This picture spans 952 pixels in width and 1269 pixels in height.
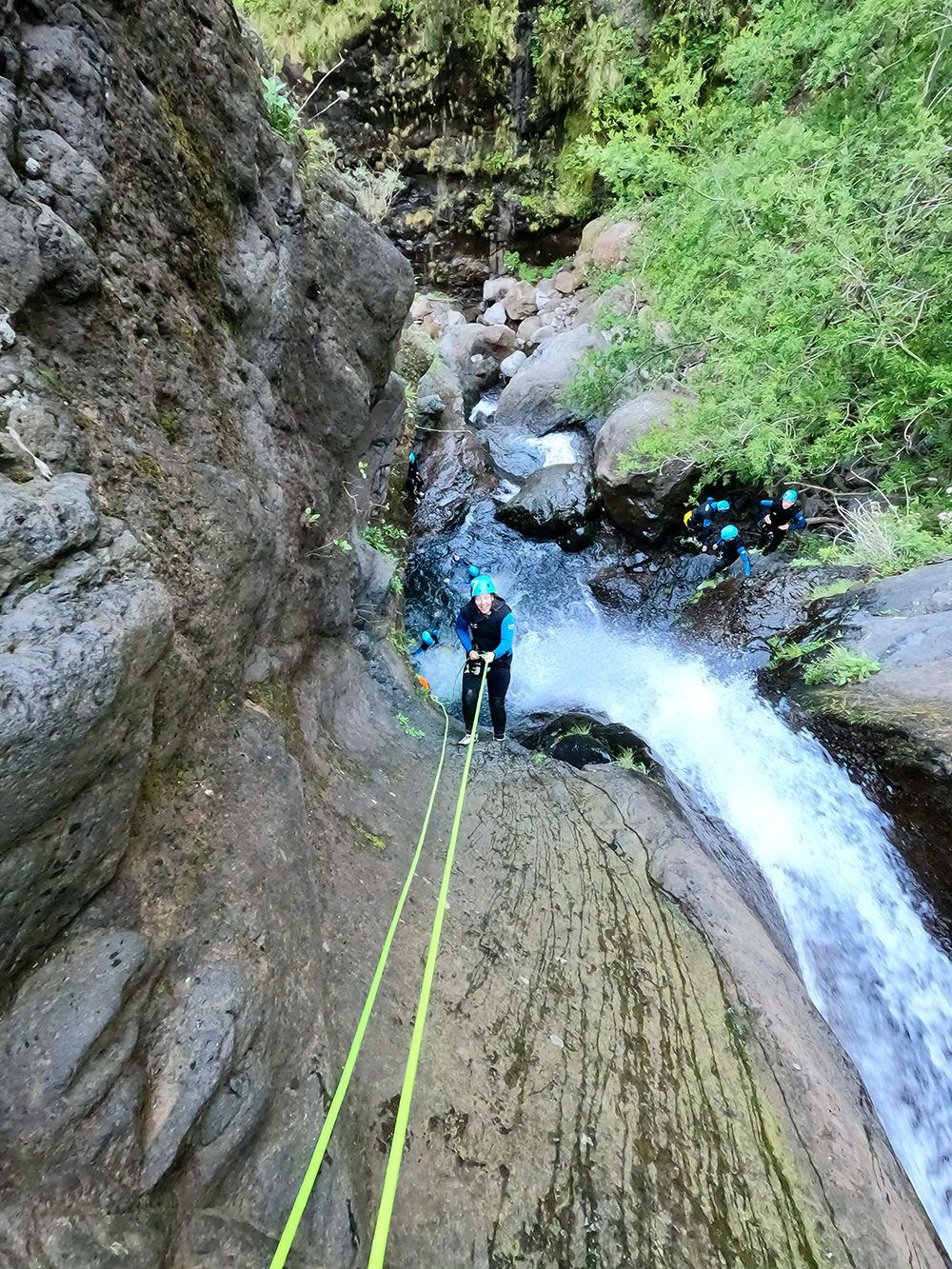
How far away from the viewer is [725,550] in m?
8.68

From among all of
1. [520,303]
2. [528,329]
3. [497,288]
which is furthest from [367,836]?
[497,288]

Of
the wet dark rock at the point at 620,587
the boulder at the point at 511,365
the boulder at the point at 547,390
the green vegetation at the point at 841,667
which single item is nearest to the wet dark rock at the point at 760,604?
the wet dark rock at the point at 620,587

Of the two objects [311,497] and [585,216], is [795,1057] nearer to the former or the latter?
[311,497]

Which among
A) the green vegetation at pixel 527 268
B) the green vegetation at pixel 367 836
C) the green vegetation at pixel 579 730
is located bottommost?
the green vegetation at pixel 579 730

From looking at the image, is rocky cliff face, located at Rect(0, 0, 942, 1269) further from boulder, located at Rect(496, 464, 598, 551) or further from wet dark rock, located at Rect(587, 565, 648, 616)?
boulder, located at Rect(496, 464, 598, 551)

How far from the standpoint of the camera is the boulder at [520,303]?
17.8 m

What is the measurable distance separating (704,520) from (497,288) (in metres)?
14.3

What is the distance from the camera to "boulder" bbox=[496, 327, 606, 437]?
12.6 m

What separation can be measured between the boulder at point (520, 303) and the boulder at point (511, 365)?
3071 millimetres

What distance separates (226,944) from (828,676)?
19.0ft

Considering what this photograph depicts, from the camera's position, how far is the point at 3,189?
2178 millimetres

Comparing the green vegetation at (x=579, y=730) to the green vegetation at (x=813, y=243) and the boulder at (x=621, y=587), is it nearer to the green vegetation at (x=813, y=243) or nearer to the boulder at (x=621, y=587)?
the boulder at (x=621, y=587)

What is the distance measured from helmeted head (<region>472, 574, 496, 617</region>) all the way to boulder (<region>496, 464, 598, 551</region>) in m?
4.90

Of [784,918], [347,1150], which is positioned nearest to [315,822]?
[347,1150]
